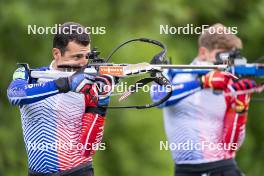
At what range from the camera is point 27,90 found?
398 inches

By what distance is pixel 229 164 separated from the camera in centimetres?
1246

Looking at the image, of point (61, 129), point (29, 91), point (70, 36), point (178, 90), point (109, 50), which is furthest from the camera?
point (109, 50)

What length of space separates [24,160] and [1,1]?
225cm

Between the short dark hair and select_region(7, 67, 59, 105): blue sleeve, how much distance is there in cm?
41

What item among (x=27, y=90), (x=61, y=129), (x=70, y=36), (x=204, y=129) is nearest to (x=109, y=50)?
(x=204, y=129)

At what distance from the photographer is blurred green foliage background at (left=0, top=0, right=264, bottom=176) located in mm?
17688

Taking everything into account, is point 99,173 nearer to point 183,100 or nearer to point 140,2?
point 140,2

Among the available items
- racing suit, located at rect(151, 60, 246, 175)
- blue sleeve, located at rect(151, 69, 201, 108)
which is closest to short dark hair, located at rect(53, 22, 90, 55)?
blue sleeve, located at rect(151, 69, 201, 108)

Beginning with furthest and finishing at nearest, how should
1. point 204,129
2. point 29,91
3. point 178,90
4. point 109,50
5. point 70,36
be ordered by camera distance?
point 109,50 → point 204,129 → point 178,90 → point 70,36 → point 29,91

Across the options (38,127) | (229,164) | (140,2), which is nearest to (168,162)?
(140,2)

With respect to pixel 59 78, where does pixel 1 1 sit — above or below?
above

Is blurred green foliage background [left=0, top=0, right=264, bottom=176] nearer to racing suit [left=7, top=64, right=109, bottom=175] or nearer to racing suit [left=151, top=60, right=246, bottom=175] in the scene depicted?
racing suit [left=151, top=60, right=246, bottom=175]

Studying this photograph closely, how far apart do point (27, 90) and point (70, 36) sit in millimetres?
672

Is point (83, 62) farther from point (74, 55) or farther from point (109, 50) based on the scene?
point (109, 50)
